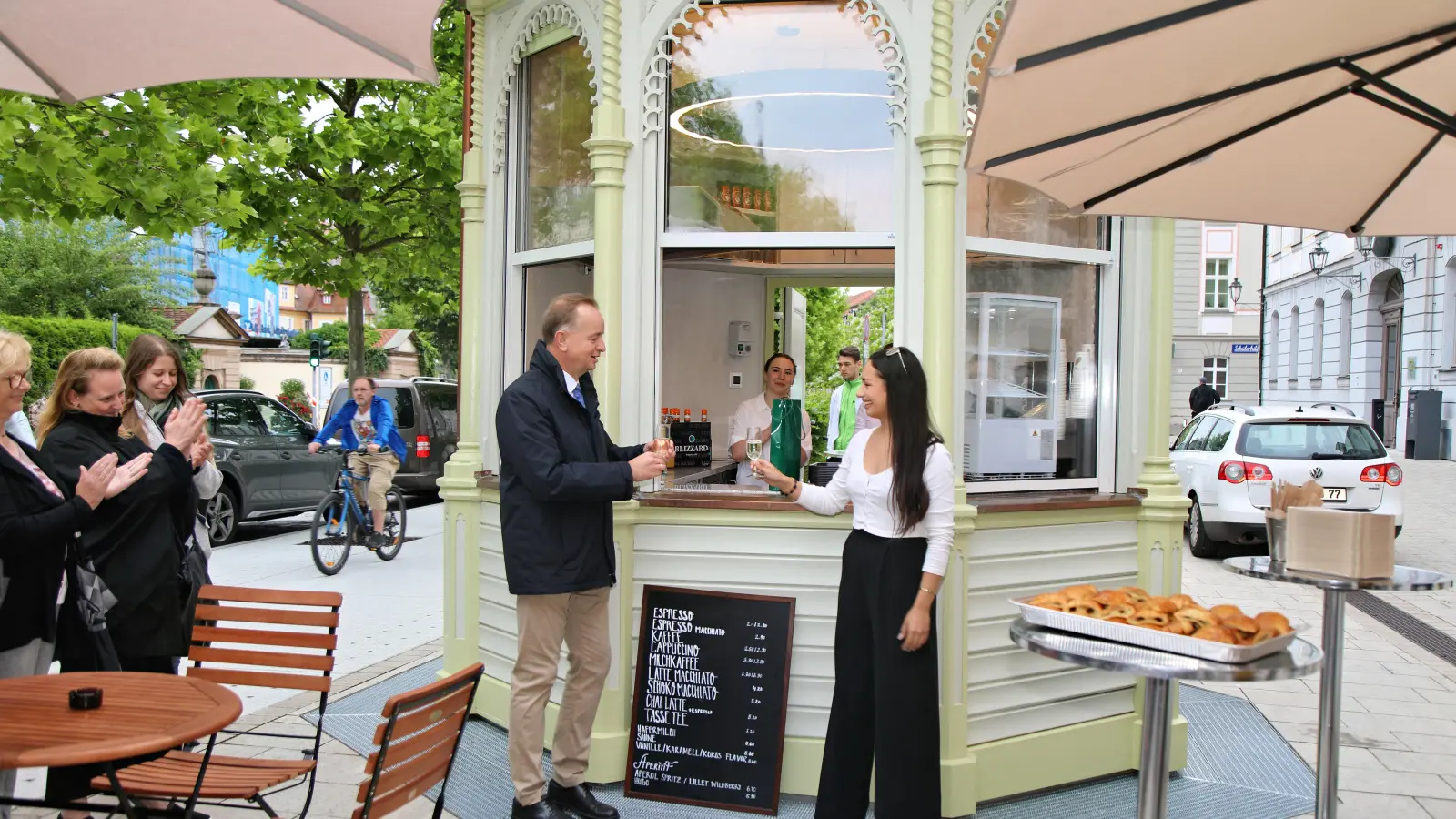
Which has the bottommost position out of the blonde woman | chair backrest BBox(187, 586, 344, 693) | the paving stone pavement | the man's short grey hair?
the paving stone pavement

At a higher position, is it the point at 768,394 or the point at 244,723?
the point at 768,394

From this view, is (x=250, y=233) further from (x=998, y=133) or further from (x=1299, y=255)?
Result: (x=1299, y=255)

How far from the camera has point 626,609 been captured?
4547 mm

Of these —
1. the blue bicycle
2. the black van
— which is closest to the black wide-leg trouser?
the blue bicycle

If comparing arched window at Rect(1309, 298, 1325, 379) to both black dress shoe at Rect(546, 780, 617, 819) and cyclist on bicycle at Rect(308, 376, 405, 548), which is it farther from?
black dress shoe at Rect(546, 780, 617, 819)

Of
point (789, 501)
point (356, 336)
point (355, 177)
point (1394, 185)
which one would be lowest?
point (789, 501)

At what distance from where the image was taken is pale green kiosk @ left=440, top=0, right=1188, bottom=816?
4438 mm

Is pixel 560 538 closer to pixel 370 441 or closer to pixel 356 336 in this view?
pixel 370 441

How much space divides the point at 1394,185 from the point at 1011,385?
5.83ft

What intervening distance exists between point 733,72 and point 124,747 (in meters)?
3.74

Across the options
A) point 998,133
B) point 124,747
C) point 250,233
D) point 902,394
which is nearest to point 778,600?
point 902,394

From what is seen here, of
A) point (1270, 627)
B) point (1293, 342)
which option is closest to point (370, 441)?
point (1270, 627)

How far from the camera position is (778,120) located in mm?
5215

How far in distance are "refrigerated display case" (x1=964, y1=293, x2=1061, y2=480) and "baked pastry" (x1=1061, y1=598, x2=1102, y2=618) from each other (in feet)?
6.23
